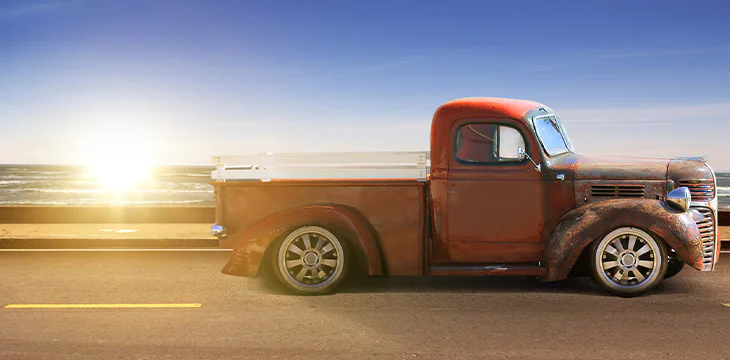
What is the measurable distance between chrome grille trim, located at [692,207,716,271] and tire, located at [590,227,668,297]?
400 millimetres

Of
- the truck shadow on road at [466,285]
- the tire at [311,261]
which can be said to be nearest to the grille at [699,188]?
the truck shadow on road at [466,285]

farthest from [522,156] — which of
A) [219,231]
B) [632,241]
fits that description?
[219,231]

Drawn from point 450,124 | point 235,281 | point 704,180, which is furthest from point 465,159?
point 235,281

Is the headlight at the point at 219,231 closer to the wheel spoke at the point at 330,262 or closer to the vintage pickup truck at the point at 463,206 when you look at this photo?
the vintage pickup truck at the point at 463,206

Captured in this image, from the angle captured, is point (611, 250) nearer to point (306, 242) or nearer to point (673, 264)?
point (673, 264)

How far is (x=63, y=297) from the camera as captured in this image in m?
7.32

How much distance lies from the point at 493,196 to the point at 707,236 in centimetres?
214

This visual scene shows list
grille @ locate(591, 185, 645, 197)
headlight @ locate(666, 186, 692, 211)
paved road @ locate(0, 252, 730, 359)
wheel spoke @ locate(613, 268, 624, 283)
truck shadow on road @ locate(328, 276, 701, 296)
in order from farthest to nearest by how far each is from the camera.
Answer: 1. truck shadow on road @ locate(328, 276, 701, 296)
2. grille @ locate(591, 185, 645, 197)
3. wheel spoke @ locate(613, 268, 624, 283)
4. headlight @ locate(666, 186, 692, 211)
5. paved road @ locate(0, 252, 730, 359)

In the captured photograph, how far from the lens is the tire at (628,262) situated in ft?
22.8

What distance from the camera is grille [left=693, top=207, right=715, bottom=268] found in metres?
7.05

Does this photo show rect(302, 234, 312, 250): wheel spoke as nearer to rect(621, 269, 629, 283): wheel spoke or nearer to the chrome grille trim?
rect(621, 269, 629, 283): wheel spoke

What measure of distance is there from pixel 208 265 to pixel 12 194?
58.0 metres

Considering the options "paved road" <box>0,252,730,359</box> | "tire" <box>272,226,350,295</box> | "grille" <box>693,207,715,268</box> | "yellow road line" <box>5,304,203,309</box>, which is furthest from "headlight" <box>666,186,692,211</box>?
"yellow road line" <box>5,304,203,309</box>

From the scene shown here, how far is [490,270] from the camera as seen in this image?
7281 millimetres
